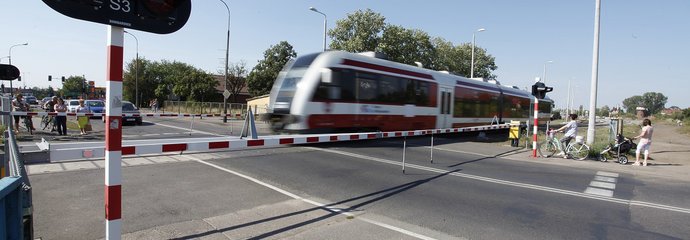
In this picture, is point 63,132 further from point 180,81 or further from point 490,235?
point 180,81

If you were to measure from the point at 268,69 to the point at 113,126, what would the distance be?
58.5 meters

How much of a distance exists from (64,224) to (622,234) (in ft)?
22.0

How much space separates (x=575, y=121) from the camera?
525 inches

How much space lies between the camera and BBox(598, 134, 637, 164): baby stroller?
12287 mm

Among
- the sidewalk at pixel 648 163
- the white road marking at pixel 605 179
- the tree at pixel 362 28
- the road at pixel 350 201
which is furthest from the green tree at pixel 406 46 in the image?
the road at pixel 350 201

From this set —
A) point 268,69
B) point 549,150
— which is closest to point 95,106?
point 549,150

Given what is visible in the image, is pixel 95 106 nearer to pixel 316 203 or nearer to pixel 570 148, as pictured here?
pixel 316 203

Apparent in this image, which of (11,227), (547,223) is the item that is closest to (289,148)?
(547,223)

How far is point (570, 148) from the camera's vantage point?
43.0 feet

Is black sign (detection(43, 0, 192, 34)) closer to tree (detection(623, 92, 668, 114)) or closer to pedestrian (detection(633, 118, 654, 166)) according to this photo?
pedestrian (detection(633, 118, 654, 166))

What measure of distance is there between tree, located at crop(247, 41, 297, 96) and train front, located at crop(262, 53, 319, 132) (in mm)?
47565

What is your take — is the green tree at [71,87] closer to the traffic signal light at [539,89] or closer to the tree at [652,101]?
the traffic signal light at [539,89]

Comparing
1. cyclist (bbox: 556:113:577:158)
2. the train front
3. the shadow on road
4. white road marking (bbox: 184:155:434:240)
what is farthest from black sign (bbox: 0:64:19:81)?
cyclist (bbox: 556:113:577:158)

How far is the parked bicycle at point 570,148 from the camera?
13.0m
